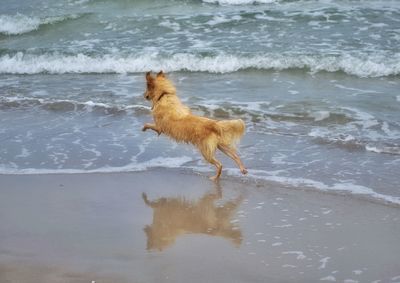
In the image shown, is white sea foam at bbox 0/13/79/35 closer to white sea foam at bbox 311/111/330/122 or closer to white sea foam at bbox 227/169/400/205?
white sea foam at bbox 311/111/330/122

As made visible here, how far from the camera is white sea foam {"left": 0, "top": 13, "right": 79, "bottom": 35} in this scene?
18.1 meters

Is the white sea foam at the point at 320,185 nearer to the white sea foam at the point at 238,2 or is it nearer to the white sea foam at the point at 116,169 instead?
the white sea foam at the point at 116,169

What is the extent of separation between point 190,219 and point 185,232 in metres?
0.37

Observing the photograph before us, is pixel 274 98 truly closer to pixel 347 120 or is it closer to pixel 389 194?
pixel 347 120

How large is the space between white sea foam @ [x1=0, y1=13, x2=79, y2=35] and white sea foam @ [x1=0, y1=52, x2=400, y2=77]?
2.61 m

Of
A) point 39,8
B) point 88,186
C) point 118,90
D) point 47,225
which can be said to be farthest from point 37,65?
point 47,225

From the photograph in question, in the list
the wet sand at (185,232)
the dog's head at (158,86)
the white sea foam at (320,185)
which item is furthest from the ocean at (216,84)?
the dog's head at (158,86)

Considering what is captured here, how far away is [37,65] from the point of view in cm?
1482

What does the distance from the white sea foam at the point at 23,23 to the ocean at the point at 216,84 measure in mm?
44

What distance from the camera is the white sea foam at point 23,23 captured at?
1808 centimetres

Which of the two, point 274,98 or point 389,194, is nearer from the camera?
point 389,194

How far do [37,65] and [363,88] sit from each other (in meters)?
7.50

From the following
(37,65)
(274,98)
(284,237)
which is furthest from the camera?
(37,65)

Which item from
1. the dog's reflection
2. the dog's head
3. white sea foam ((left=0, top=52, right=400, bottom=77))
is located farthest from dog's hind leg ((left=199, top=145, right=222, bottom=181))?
white sea foam ((left=0, top=52, right=400, bottom=77))
